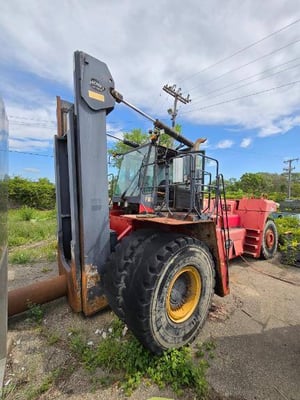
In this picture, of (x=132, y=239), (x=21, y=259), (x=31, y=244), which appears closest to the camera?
(x=132, y=239)

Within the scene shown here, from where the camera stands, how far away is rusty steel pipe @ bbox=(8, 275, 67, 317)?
2.64 metres

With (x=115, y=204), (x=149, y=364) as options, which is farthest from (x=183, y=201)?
(x=149, y=364)

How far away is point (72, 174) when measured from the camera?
104 inches

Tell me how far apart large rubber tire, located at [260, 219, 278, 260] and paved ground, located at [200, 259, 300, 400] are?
3.78 ft

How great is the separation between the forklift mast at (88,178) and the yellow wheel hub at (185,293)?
92 centimetres

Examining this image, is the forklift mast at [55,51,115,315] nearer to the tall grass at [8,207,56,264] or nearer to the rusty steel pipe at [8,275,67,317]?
the rusty steel pipe at [8,275,67,317]

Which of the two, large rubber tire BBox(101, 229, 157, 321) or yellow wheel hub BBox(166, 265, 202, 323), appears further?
yellow wheel hub BBox(166, 265, 202, 323)

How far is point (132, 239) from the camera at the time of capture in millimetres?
2336

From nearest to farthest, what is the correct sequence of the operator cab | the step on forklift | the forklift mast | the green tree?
the step on forklift, the forklift mast, the operator cab, the green tree

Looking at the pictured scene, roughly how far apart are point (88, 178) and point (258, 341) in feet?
8.88

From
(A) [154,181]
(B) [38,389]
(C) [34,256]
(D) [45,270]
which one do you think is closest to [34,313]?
(B) [38,389]

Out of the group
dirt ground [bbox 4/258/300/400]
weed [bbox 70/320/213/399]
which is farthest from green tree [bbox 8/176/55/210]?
weed [bbox 70/320/213/399]

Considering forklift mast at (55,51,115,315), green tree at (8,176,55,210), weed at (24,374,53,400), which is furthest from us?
green tree at (8,176,55,210)

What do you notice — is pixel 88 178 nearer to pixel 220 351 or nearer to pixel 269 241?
pixel 220 351
